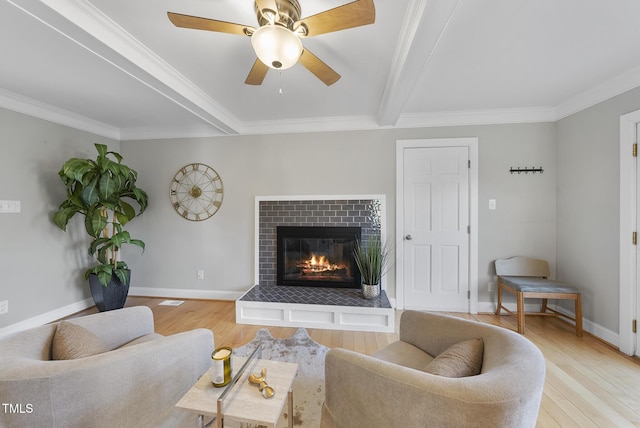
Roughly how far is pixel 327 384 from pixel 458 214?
2455 millimetres

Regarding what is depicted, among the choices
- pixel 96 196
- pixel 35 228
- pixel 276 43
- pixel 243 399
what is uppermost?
pixel 276 43

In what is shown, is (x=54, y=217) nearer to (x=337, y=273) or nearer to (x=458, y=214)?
(x=337, y=273)

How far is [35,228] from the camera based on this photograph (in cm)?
255

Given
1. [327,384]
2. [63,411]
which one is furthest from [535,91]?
[63,411]

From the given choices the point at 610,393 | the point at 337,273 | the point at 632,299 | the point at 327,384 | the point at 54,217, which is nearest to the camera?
the point at 327,384

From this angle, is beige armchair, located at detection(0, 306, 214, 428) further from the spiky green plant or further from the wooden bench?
the wooden bench

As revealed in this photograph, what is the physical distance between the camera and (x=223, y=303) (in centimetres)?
311

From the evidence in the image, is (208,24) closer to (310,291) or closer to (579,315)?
(310,291)

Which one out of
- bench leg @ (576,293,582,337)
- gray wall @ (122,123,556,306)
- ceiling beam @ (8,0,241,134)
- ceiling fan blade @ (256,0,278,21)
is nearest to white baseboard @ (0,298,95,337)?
gray wall @ (122,123,556,306)

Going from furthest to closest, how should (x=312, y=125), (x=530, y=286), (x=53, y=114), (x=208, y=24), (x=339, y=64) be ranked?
(x=312, y=125) < (x=53, y=114) < (x=530, y=286) < (x=339, y=64) < (x=208, y=24)

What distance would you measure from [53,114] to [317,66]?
124 inches

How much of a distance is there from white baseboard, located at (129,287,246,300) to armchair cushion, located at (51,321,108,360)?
203 cm

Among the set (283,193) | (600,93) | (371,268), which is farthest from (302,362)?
(600,93)

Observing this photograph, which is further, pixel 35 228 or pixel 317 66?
pixel 35 228
